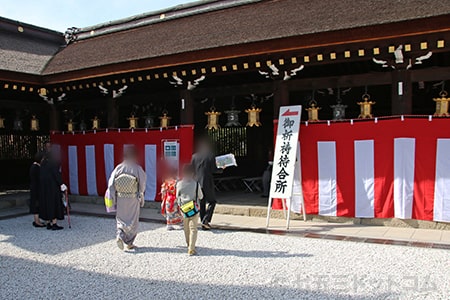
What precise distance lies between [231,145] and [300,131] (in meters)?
6.44

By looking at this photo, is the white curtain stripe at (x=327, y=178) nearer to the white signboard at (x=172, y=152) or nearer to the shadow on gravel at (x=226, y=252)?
the shadow on gravel at (x=226, y=252)

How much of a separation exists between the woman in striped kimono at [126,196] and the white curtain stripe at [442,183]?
494 cm

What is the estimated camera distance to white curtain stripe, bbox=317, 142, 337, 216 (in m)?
7.50

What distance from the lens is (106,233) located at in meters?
Result: 7.23

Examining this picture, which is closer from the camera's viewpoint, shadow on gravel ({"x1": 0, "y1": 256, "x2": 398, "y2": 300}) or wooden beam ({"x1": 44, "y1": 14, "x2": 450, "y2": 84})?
shadow on gravel ({"x1": 0, "y1": 256, "x2": 398, "y2": 300})

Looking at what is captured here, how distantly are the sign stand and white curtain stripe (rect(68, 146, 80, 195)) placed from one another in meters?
6.27

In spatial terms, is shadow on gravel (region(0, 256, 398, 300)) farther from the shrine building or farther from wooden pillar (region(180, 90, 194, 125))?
wooden pillar (region(180, 90, 194, 125))

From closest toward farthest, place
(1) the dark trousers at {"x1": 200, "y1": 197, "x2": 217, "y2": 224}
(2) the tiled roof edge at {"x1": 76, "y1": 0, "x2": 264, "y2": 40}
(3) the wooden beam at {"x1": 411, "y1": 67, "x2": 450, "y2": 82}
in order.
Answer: (3) the wooden beam at {"x1": 411, "y1": 67, "x2": 450, "y2": 82}, (1) the dark trousers at {"x1": 200, "y1": 197, "x2": 217, "y2": 224}, (2) the tiled roof edge at {"x1": 76, "y1": 0, "x2": 264, "y2": 40}

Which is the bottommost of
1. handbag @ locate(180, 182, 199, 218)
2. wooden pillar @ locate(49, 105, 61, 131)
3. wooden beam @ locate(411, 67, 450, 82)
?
handbag @ locate(180, 182, 199, 218)

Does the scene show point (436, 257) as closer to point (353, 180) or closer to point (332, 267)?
point (332, 267)

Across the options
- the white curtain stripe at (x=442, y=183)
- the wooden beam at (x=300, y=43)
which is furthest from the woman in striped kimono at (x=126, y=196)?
the white curtain stripe at (x=442, y=183)

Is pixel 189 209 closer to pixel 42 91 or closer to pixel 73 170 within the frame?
pixel 73 170

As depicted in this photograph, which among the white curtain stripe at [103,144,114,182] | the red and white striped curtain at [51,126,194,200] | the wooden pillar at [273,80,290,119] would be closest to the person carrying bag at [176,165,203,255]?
the wooden pillar at [273,80,290,119]

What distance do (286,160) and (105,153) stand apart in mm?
5364
